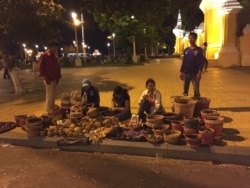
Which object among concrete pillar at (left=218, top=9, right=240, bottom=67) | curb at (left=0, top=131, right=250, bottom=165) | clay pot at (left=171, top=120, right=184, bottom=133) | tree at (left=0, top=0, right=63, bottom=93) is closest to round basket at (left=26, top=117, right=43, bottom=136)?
curb at (left=0, top=131, right=250, bottom=165)

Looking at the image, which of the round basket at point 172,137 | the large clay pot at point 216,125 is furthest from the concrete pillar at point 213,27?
the round basket at point 172,137

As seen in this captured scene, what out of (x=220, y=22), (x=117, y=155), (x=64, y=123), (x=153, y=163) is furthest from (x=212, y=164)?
(x=220, y=22)

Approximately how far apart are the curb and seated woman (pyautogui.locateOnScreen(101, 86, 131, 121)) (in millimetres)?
1277

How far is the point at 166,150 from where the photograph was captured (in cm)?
620

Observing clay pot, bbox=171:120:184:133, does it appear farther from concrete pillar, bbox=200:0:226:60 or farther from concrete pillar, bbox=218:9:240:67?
concrete pillar, bbox=200:0:226:60

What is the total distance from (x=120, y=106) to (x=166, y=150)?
2188 millimetres

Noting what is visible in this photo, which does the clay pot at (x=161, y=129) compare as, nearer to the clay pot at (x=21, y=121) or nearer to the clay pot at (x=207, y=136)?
the clay pot at (x=207, y=136)

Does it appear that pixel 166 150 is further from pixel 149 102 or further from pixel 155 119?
pixel 149 102

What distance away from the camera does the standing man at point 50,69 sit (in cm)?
862

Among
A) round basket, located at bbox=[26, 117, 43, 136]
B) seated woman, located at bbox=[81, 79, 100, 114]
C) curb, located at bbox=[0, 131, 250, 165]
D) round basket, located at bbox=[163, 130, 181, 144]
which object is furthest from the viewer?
seated woman, located at bbox=[81, 79, 100, 114]

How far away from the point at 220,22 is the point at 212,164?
2154 centimetres

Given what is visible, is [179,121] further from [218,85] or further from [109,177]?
[218,85]

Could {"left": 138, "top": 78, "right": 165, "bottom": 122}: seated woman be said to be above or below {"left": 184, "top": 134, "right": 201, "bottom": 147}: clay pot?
above

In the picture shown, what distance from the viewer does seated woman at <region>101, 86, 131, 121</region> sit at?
783cm
